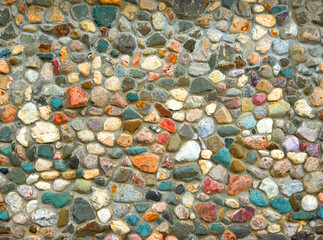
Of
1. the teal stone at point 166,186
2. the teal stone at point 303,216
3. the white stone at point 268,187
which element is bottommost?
the teal stone at point 303,216

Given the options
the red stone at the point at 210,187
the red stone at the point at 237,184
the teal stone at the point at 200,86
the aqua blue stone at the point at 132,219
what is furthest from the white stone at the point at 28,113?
the red stone at the point at 237,184

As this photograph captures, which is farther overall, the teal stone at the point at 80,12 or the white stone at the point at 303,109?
the white stone at the point at 303,109

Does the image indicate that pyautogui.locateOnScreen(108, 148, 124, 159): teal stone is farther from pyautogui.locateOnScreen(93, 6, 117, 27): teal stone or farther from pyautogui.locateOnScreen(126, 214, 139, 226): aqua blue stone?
pyautogui.locateOnScreen(93, 6, 117, 27): teal stone

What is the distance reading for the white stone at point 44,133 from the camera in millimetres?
2160

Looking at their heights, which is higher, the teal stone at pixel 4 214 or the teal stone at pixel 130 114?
the teal stone at pixel 130 114

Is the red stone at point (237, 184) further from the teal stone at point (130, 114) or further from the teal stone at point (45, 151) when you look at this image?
the teal stone at point (45, 151)

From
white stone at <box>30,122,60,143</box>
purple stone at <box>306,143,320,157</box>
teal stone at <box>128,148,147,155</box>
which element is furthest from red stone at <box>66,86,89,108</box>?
purple stone at <box>306,143,320,157</box>

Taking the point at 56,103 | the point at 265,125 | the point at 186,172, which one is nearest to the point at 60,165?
the point at 56,103

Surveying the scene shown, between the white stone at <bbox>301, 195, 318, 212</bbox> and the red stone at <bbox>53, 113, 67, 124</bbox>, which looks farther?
the white stone at <bbox>301, 195, 318, 212</bbox>

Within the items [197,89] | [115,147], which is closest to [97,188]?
[115,147]

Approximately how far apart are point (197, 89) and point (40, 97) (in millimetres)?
923

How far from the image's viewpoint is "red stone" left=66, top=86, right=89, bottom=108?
2.16m

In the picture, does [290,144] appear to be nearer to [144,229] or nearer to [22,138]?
[144,229]

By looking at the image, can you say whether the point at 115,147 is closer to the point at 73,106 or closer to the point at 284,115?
the point at 73,106
